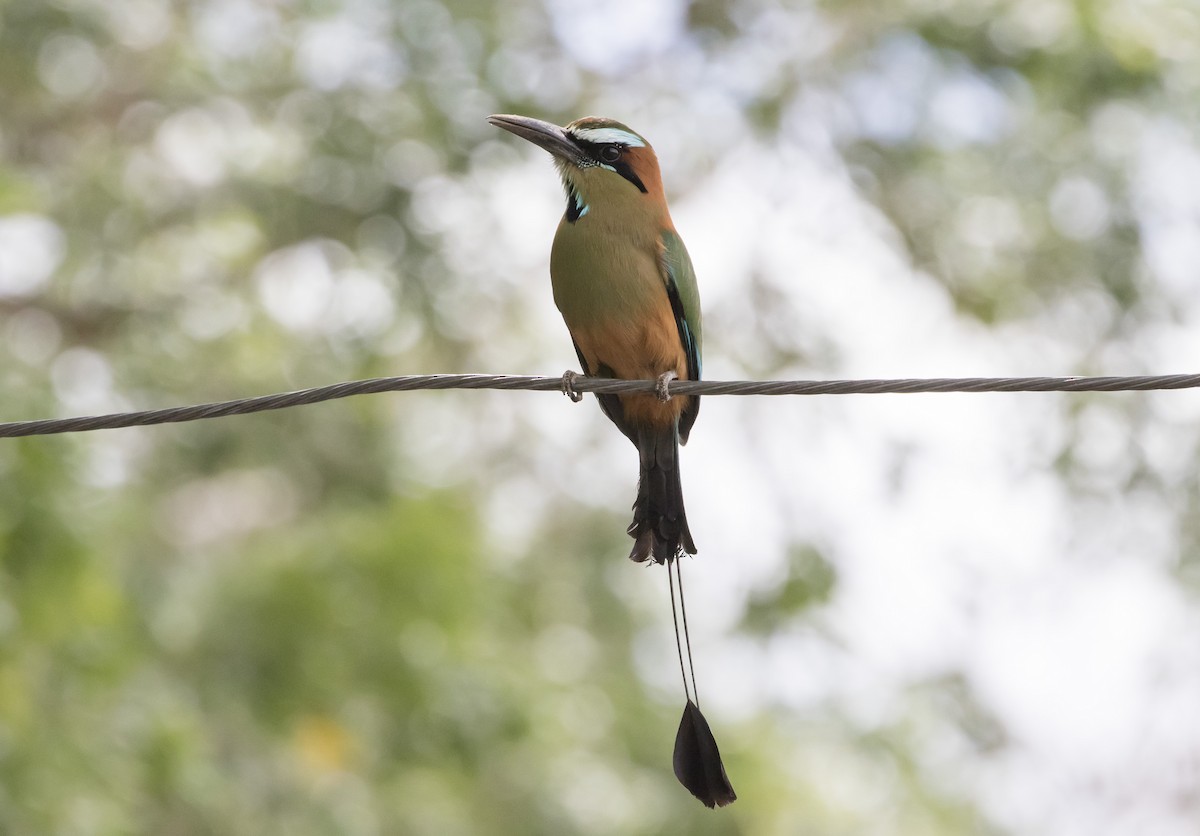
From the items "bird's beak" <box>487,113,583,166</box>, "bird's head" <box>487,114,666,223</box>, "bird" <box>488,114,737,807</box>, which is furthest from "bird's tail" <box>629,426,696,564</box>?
"bird's beak" <box>487,113,583,166</box>

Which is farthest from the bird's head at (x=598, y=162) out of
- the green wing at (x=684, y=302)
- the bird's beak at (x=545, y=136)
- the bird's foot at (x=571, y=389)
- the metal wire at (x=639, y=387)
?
the metal wire at (x=639, y=387)

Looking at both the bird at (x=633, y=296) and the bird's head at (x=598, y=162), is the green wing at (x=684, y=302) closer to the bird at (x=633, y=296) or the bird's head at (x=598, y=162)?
the bird at (x=633, y=296)

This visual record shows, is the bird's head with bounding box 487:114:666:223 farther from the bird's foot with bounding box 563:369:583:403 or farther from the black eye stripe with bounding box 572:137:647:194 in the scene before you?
the bird's foot with bounding box 563:369:583:403

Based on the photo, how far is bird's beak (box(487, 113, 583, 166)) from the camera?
348cm

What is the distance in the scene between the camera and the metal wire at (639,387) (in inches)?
82.6

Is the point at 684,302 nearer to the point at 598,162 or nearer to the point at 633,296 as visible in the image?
the point at 633,296

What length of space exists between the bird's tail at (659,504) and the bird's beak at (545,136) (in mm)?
773

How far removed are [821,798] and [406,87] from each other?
4354 millimetres

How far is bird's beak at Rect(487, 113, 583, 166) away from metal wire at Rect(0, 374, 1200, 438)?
1257 millimetres

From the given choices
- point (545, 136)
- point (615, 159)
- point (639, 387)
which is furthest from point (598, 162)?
point (639, 387)

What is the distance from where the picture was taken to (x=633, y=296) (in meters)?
3.19

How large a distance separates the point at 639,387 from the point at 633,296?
2.84ft

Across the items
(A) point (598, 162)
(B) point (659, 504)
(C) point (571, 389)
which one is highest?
(A) point (598, 162)

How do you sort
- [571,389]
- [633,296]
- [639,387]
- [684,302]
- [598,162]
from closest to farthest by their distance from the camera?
[639,387], [571,389], [633,296], [684,302], [598,162]
